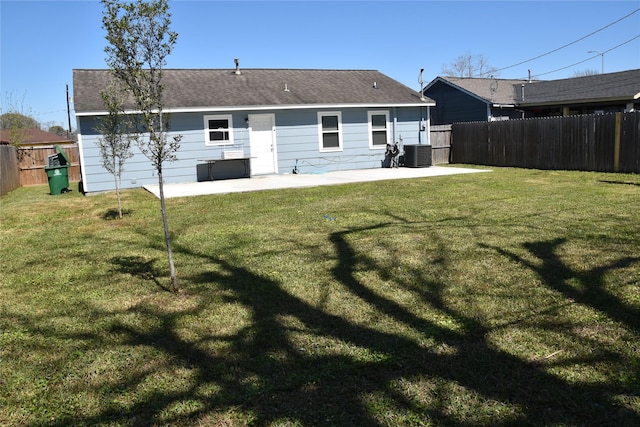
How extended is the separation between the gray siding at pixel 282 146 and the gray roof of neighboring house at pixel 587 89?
849 cm

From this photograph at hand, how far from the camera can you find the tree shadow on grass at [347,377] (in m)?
2.66

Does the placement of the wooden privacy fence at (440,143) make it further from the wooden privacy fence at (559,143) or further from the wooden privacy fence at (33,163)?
the wooden privacy fence at (33,163)

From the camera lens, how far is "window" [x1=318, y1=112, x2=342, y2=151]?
1766 centimetres

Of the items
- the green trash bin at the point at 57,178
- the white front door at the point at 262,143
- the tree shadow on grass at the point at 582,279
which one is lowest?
the tree shadow on grass at the point at 582,279

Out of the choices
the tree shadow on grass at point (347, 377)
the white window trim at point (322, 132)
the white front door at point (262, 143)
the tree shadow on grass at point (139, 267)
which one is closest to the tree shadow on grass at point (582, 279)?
the tree shadow on grass at point (347, 377)

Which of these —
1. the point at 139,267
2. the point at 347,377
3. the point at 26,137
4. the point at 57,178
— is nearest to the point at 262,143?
the point at 57,178

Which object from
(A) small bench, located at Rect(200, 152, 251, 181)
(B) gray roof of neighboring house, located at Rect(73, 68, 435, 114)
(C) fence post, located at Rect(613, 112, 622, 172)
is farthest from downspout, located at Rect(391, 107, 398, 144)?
(C) fence post, located at Rect(613, 112, 622, 172)

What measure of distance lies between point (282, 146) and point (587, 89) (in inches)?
605

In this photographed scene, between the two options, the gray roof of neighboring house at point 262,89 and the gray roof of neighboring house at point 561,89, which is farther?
the gray roof of neighboring house at point 561,89

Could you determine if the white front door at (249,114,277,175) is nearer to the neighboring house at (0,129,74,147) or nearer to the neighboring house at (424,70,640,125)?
the neighboring house at (424,70,640,125)

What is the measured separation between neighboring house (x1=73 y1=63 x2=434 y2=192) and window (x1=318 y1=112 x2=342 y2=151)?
35 mm

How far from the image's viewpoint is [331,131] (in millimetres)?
17766

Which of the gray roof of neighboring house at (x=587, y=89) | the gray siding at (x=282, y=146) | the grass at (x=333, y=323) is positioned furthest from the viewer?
the gray roof of neighboring house at (x=587, y=89)

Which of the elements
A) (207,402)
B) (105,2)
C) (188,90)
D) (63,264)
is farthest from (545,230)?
(188,90)
